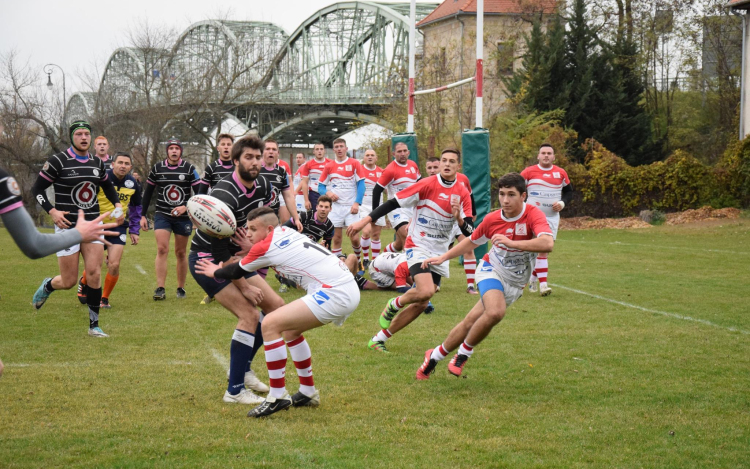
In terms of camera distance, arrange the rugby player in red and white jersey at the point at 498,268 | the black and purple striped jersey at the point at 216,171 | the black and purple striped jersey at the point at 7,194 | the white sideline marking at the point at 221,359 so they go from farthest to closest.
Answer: the black and purple striped jersey at the point at 216,171 → the white sideline marking at the point at 221,359 → the rugby player in red and white jersey at the point at 498,268 → the black and purple striped jersey at the point at 7,194

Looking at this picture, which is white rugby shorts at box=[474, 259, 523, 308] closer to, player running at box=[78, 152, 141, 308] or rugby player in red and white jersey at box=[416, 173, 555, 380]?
rugby player in red and white jersey at box=[416, 173, 555, 380]

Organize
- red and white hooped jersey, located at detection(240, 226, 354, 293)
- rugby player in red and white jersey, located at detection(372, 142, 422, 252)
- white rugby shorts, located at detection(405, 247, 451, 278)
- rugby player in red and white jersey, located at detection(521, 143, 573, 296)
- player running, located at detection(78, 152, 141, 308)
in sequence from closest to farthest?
red and white hooped jersey, located at detection(240, 226, 354, 293) → white rugby shorts, located at detection(405, 247, 451, 278) → player running, located at detection(78, 152, 141, 308) → rugby player in red and white jersey, located at detection(521, 143, 573, 296) → rugby player in red and white jersey, located at detection(372, 142, 422, 252)

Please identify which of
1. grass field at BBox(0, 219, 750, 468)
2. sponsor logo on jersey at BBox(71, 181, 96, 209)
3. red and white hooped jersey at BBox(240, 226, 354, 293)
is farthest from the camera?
sponsor logo on jersey at BBox(71, 181, 96, 209)

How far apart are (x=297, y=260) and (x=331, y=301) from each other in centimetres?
39

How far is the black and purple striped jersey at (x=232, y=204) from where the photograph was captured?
5.63m

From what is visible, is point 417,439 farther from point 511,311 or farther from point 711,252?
point 711,252

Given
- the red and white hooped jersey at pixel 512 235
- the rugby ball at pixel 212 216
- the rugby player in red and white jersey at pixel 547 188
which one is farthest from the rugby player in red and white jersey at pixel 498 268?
the rugby player in red and white jersey at pixel 547 188

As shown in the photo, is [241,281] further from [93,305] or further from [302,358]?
[93,305]

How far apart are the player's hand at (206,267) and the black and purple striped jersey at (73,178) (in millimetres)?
3354

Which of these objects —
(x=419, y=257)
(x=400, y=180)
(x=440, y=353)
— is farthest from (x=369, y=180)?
(x=440, y=353)

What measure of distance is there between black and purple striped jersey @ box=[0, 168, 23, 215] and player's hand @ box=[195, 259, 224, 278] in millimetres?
1966

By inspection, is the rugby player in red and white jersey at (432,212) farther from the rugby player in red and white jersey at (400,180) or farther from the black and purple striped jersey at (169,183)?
the black and purple striped jersey at (169,183)

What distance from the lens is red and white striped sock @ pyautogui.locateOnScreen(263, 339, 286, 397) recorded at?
514 cm

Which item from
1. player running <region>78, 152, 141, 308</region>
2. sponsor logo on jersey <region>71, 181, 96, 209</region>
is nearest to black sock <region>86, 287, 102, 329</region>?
player running <region>78, 152, 141, 308</region>
